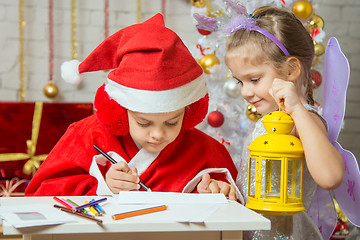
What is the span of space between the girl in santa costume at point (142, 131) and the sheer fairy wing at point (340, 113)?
31cm

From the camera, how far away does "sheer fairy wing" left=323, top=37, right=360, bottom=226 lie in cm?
137

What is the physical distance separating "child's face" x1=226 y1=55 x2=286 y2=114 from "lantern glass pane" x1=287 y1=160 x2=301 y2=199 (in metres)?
0.25

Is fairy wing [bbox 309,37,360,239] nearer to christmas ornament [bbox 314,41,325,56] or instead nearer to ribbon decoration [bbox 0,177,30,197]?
christmas ornament [bbox 314,41,325,56]

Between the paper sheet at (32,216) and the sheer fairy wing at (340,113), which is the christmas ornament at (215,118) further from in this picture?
the paper sheet at (32,216)

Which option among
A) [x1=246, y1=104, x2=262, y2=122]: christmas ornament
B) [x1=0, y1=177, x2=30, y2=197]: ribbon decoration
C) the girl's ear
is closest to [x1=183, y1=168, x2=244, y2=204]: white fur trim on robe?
the girl's ear

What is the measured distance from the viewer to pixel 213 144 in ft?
5.16

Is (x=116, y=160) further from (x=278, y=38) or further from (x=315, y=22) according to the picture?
(x=315, y=22)

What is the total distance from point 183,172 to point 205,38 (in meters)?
1.40

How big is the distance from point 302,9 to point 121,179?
5.15 ft

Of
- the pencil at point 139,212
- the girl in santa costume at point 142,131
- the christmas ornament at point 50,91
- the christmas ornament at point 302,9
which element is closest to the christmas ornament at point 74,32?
the christmas ornament at point 50,91

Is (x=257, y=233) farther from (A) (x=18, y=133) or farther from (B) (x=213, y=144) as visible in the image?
(A) (x=18, y=133)

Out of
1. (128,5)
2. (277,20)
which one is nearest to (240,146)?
(128,5)

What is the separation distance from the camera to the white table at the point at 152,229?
844 millimetres

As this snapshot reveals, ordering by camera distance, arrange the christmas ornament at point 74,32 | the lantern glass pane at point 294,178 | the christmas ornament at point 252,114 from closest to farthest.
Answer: the lantern glass pane at point 294,178 < the christmas ornament at point 252,114 < the christmas ornament at point 74,32
